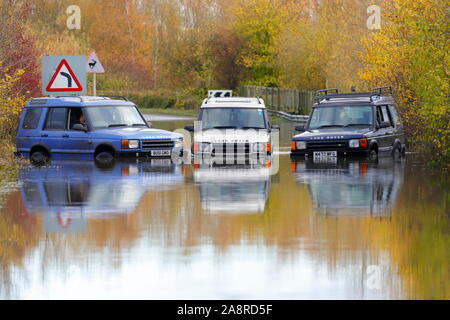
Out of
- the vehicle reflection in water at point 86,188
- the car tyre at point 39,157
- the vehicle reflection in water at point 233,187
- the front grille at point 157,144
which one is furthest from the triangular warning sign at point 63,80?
the vehicle reflection in water at point 233,187

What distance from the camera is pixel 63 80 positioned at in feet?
97.2

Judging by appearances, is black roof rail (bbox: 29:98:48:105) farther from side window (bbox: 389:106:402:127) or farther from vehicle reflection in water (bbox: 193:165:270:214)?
side window (bbox: 389:106:402:127)

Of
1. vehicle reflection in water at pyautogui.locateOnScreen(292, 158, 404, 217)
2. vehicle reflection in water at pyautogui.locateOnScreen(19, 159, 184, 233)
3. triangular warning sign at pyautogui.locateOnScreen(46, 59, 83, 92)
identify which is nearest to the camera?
vehicle reflection in water at pyautogui.locateOnScreen(19, 159, 184, 233)

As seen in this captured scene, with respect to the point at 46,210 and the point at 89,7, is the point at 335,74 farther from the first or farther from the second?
the point at 89,7

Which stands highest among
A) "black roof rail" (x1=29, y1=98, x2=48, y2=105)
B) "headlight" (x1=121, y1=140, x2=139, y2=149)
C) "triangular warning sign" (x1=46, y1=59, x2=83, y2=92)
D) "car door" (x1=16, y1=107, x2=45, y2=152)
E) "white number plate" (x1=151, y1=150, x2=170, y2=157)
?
"triangular warning sign" (x1=46, y1=59, x2=83, y2=92)

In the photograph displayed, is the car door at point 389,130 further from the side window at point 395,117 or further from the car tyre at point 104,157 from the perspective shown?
the car tyre at point 104,157

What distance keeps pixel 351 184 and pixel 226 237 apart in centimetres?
767

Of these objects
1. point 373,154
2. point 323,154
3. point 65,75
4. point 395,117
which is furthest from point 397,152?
point 65,75

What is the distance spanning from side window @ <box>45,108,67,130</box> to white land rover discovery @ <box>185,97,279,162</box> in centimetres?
305

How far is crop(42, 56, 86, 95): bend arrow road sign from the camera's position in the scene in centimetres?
2948

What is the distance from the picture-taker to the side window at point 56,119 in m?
27.6

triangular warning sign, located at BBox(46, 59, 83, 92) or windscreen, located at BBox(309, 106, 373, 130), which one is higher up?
triangular warning sign, located at BBox(46, 59, 83, 92)

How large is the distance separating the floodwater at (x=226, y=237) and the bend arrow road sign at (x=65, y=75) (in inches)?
272

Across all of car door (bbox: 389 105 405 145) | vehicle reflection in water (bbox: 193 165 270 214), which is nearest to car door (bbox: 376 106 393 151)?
car door (bbox: 389 105 405 145)
